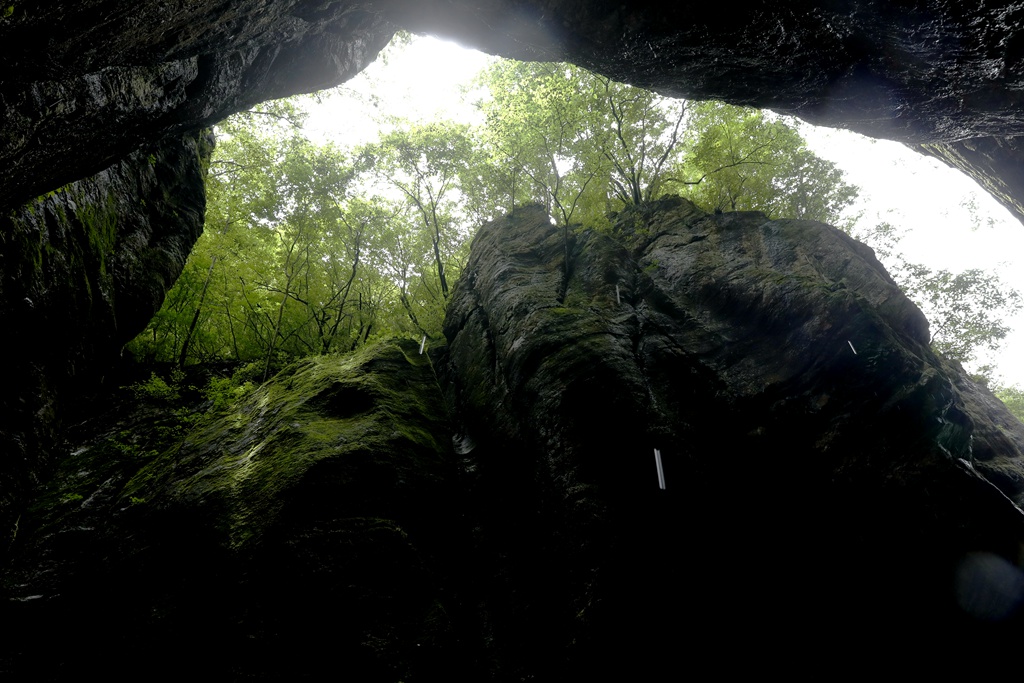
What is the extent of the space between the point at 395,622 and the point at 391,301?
11465 millimetres

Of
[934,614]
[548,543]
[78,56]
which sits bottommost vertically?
[934,614]

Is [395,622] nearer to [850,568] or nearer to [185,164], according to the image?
[850,568]

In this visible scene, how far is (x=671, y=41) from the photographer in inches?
209

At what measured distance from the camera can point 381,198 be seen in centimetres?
1527

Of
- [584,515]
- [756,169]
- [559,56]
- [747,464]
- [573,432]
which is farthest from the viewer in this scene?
[756,169]

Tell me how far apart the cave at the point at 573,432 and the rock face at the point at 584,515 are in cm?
4

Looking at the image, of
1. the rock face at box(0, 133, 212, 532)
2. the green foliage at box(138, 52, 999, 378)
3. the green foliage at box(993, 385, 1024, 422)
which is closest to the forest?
the green foliage at box(138, 52, 999, 378)

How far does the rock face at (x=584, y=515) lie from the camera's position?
460 centimetres

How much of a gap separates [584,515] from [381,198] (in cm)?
1377

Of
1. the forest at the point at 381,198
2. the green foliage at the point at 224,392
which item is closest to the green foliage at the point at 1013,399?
the forest at the point at 381,198

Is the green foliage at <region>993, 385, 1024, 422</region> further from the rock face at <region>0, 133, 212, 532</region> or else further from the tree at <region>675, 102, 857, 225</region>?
the rock face at <region>0, 133, 212, 532</region>

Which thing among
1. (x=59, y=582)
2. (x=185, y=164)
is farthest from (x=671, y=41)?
(x=59, y=582)

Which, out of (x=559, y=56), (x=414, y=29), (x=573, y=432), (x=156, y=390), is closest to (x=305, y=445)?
(x=573, y=432)

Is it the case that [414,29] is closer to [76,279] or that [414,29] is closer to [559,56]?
[559,56]
